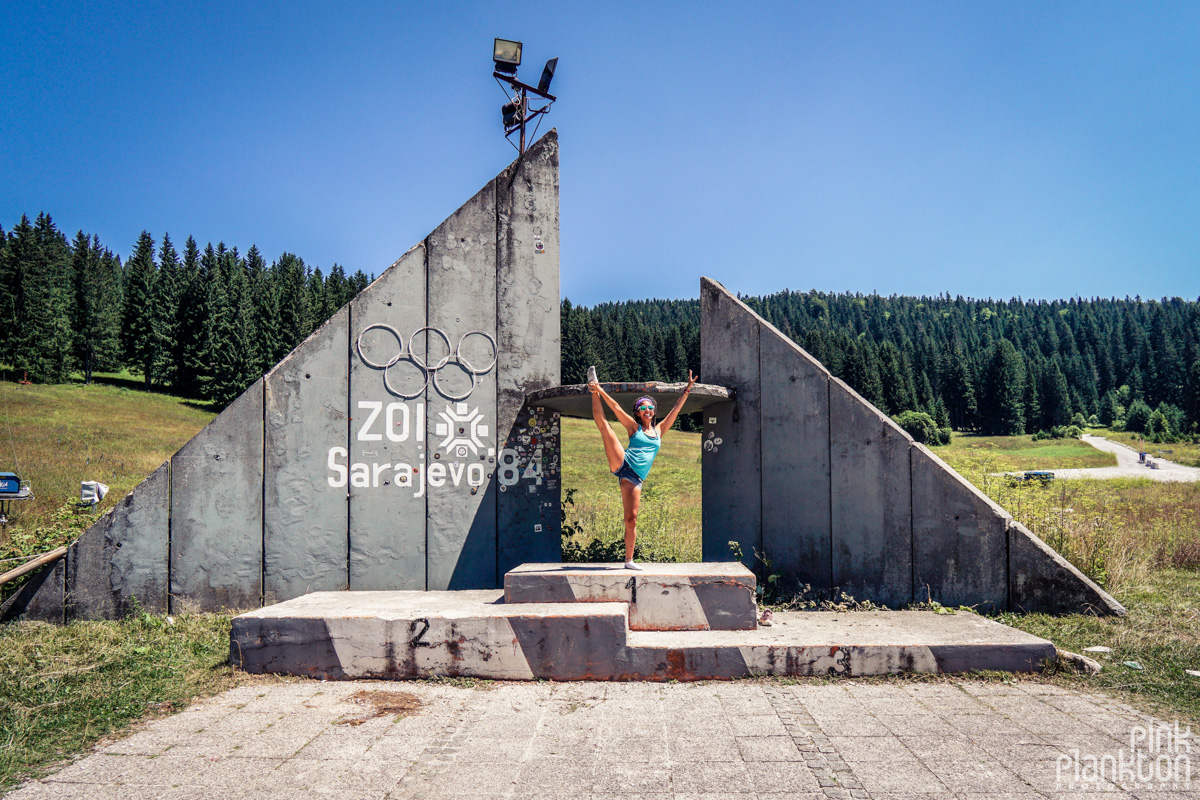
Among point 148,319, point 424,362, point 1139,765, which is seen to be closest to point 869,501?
point 1139,765

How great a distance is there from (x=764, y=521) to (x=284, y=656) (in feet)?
17.9

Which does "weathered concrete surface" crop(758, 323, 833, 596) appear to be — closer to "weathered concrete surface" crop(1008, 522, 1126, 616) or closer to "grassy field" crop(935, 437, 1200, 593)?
"weathered concrete surface" crop(1008, 522, 1126, 616)

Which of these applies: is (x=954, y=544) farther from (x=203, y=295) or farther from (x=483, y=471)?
(x=203, y=295)

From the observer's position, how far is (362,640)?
559cm

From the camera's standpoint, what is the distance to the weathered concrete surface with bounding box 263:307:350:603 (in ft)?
24.8

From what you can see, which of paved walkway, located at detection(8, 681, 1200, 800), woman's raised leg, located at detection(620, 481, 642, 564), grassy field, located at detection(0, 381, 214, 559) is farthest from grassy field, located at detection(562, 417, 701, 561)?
grassy field, located at detection(0, 381, 214, 559)

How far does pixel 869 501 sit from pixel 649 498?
10134 mm

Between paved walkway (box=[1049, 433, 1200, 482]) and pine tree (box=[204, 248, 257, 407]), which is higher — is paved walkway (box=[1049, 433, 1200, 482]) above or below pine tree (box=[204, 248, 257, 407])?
below

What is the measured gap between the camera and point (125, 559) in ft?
23.8

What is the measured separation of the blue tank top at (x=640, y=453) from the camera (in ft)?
21.0

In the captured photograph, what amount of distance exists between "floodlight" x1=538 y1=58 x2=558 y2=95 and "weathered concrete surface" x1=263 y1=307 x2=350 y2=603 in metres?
4.28

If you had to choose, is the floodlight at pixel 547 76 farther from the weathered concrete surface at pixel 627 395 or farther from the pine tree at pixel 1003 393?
the pine tree at pixel 1003 393

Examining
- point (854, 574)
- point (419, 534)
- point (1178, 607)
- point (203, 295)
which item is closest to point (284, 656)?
point (419, 534)

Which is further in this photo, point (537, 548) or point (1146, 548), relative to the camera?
point (1146, 548)
